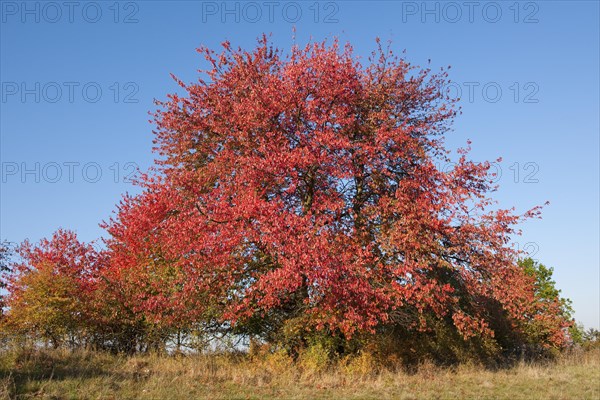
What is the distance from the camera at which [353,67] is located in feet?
66.9

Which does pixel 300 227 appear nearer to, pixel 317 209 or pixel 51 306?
pixel 317 209

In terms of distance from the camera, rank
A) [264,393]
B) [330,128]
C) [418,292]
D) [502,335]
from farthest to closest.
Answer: [502,335]
[330,128]
[418,292]
[264,393]

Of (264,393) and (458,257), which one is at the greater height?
(458,257)

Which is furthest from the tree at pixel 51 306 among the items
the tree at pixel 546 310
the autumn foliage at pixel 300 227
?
the tree at pixel 546 310

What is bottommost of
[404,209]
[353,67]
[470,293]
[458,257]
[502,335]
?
[502,335]

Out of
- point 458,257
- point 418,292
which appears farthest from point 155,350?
point 458,257

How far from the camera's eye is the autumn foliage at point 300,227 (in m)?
17.2

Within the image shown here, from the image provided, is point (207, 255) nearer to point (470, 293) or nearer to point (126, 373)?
point (126, 373)

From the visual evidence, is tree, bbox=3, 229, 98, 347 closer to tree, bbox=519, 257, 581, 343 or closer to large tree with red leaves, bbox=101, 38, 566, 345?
large tree with red leaves, bbox=101, 38, 566, 345

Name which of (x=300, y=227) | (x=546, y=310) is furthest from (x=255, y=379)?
(x=546, y=310)

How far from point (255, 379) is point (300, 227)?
5080mm

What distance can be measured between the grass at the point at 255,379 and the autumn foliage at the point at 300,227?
1500 millimetres

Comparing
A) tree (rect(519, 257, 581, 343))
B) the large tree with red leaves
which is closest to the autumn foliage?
the large tree with red leaves

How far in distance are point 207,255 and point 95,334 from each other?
8.59 m
